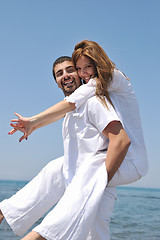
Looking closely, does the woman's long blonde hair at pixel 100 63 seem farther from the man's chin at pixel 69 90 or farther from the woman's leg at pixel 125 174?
the woman's leg at pixel 125 174

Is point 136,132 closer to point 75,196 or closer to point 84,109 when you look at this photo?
point 84,109

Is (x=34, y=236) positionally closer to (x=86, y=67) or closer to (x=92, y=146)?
(x=92, y=146)

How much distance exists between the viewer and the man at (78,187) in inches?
86.0

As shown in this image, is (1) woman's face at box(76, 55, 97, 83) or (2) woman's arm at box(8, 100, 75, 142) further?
(1) woman's face at box(76, 55, 97, 83)

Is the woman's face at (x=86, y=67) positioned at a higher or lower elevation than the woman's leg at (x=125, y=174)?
higher

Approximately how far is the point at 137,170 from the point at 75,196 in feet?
1.77

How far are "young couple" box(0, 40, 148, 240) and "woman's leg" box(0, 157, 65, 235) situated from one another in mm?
17

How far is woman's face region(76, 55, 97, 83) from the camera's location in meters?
2.64

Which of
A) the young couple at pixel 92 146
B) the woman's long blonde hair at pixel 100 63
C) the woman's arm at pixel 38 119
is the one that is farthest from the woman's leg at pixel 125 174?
the woman's arm at pixel 38 119

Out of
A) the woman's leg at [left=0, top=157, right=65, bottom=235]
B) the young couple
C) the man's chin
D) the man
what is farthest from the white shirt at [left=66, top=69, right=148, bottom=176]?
the woman's leg at [left=0, top=157, right=65, bottom=235]

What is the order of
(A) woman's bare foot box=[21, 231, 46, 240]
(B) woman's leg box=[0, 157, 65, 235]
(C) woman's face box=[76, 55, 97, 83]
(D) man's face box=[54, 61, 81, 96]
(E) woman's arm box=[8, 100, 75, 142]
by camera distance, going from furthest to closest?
(D) man's face box=[54, 61, 81, 96], (B) woman's leg box=[0, 157, 65, 235], (C) woman's face box=[76, 55, 97, 83], (E) woman's arm box=[8, 100, 75, 142], (A) woman's bare foot box=[21, 231, 46, 240]

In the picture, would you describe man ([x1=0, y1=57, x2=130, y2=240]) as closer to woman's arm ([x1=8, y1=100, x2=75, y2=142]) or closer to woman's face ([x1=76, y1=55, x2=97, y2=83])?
woman's arm ([x1=8, y1=100, x2=75, y2=142])

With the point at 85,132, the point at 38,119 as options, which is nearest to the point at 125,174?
the point at 85,132

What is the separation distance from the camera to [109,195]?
2426 mm
